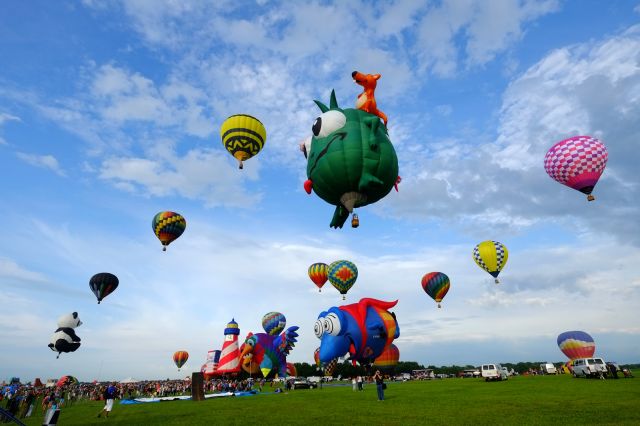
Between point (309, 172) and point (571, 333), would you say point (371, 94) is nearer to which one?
point (309, 172)

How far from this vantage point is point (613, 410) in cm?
1035

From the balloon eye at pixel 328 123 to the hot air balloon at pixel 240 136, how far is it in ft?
29.7

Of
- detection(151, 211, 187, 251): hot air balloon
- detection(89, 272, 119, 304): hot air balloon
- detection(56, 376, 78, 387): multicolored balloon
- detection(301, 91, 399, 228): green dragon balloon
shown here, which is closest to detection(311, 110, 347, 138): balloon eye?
detection(301, 91, 399, 228): green dragon balloon

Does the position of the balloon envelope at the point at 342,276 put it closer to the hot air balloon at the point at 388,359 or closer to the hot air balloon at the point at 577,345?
the hot air balloon at the point at 388,359

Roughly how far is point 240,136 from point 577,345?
3879 cm

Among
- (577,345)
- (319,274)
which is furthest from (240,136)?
(577,345)

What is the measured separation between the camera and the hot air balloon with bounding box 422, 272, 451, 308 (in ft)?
120

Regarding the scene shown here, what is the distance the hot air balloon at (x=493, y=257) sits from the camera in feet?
101

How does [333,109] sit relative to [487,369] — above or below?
above

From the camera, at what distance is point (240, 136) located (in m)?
21.3

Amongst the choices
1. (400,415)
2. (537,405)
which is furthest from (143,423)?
(537,405)

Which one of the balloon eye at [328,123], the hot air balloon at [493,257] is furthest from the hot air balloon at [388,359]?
the balloon eye at [328,123]

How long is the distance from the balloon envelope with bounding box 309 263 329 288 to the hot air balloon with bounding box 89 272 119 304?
58.0 feet

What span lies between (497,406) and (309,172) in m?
9.37
